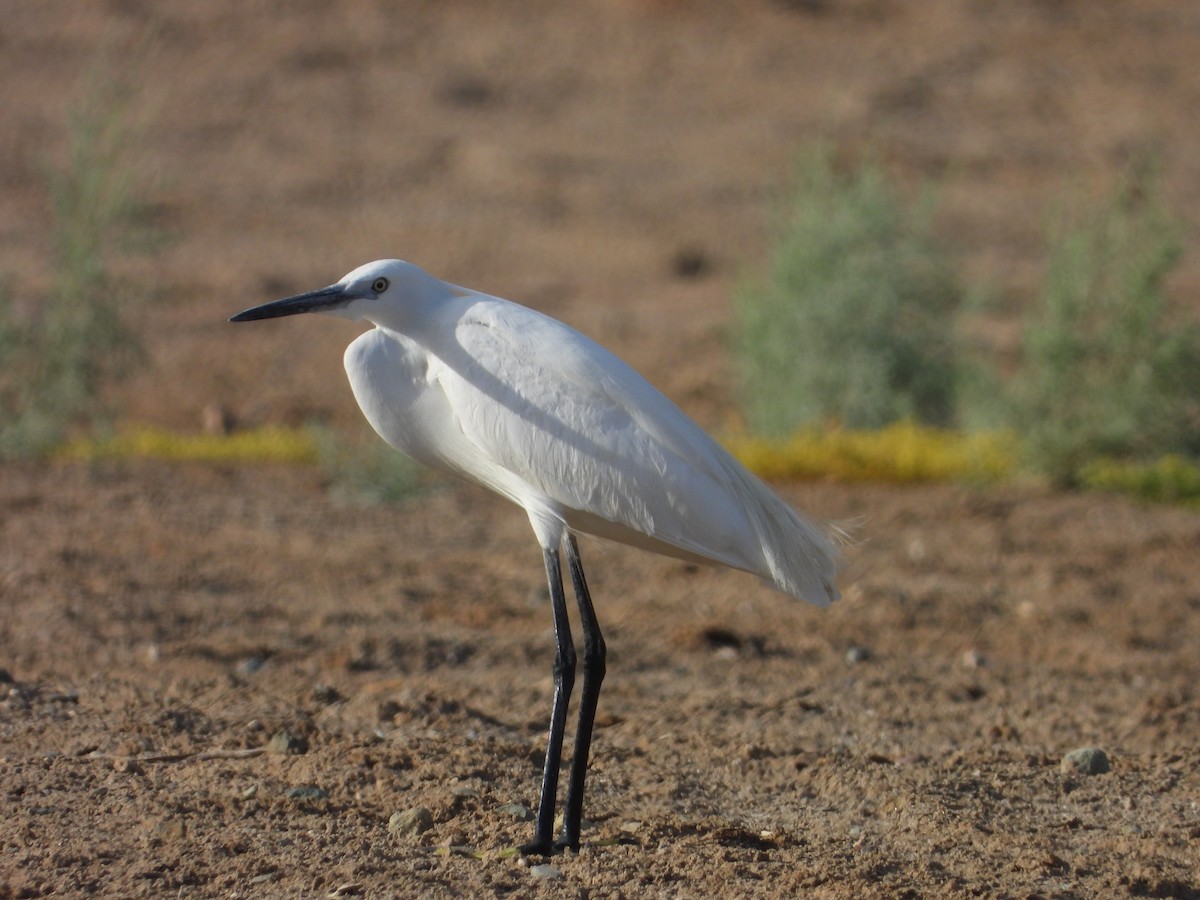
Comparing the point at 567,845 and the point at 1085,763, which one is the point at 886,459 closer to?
the point at 1085,763

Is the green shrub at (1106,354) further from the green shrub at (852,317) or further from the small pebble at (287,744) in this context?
the small pebble at (287,744)

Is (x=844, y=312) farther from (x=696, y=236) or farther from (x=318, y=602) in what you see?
(x=696, y=236)

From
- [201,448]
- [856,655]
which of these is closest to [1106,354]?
[856,655]

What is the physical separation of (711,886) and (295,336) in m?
11.0

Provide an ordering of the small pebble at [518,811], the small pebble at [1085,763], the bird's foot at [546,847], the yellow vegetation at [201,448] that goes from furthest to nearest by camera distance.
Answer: the yellow vegetation at [201,448] → the small pebble at [1085,763] → the small pebble at [518,811] → the bird's foot at [546,847]

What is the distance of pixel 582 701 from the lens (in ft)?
13.9

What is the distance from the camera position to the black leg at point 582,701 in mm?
4082

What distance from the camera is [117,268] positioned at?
53.4ft

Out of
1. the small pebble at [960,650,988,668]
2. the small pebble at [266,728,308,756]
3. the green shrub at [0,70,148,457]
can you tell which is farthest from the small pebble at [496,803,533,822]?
the green shrub at [0,70,148,457]

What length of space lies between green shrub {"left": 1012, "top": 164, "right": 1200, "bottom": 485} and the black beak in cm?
620

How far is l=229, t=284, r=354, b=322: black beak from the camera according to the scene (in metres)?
4.10

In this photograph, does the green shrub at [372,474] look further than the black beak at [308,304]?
Yes

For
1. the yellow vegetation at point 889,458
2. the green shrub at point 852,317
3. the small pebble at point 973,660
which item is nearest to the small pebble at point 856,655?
the small pebble at point 973,660

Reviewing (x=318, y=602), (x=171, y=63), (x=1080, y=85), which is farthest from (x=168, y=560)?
(x=1080, y=85)
